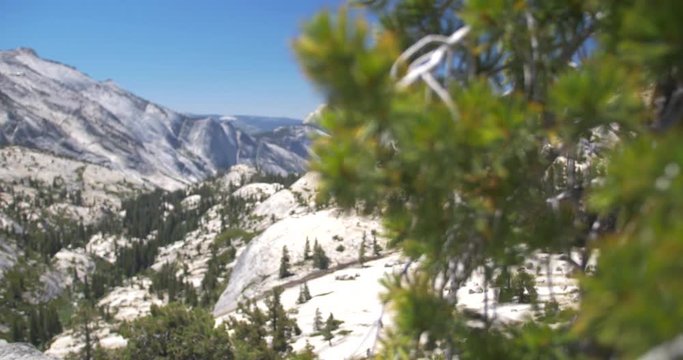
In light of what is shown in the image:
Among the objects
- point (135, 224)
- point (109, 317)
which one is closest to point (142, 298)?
point (109, 317)

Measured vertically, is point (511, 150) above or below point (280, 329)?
above

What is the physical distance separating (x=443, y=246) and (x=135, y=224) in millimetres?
198115

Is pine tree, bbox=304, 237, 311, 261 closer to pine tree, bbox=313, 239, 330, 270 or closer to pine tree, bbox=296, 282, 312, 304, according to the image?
pine tree, bbox=313, 239, 330, 270

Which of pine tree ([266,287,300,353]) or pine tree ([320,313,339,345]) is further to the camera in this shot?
pine tree ([266,287,300,353])

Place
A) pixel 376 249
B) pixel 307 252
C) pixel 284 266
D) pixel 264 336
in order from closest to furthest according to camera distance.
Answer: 1. pixel 264 336
2. pixel 284 266
3. pixel 376 249
4. pixel 307 252

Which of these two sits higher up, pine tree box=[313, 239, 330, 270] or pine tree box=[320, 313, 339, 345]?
pine tree box=[313, 239, 330, 270]

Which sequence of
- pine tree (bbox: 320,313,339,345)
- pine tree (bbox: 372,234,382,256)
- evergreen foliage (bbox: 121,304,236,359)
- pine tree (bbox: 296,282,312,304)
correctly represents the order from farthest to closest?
pine tree (bbox: 372,234,382,256) < pine tree (bbox: 296,282,312,304) < evergreen foliage (bbox: 121,304,236,359) < pine tree (bbox: 320,313,339,345)

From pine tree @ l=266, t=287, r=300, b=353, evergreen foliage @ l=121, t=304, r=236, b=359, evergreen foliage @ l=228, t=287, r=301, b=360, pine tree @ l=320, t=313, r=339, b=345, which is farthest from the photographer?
evergreen foliage @ l=121, t=304, r=236, b=359

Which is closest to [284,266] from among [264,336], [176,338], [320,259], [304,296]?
[320,259]

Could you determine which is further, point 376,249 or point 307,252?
point 307,252

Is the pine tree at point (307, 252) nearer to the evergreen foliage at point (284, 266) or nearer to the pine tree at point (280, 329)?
the evergreen foliage at point (284, 266)

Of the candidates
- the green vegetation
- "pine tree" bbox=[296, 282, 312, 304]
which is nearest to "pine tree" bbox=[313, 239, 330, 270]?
"pine tree" bbox=[296, 282, 312, 304]

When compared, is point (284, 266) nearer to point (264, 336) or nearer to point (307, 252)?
point (307, 252)

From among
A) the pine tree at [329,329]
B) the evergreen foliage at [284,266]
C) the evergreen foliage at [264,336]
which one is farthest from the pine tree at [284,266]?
the pine tree at [329,329]
